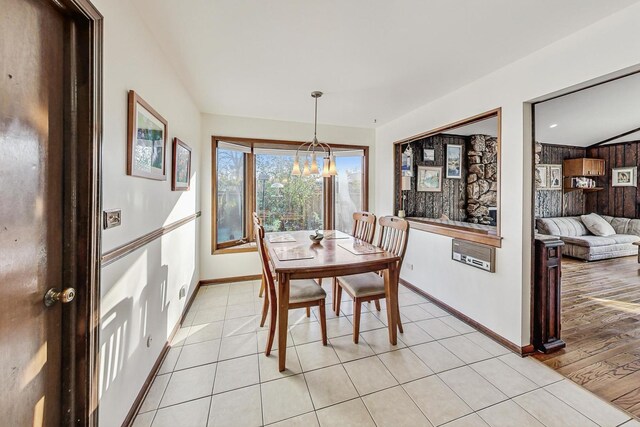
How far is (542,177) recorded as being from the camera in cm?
560

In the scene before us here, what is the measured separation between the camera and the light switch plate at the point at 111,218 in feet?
4.08

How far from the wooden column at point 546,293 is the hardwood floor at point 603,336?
11 cm

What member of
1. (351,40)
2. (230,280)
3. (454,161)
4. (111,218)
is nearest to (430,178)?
(454,161)

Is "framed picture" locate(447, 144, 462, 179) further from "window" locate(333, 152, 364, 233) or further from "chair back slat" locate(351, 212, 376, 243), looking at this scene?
"chair back slat" locate(351, 212, 376, 243)

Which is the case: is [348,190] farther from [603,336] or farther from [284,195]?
[603,336]

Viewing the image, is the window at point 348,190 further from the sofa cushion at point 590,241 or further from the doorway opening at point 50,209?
the sofa cushion at point 590,241

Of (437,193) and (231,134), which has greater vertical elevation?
(231,134)

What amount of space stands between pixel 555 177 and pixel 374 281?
5870 millimetres

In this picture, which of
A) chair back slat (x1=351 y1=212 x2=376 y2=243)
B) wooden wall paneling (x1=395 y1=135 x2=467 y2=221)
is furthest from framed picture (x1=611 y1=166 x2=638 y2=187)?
chair back slat (x1=351 y1=212 x2=376 y2=243)

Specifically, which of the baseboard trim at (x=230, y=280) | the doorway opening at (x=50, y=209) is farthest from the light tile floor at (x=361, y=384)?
the baseboard trim at (x=230, y=280)

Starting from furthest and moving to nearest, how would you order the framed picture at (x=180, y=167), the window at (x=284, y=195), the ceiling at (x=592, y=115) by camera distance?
1. the window at (x=284, y=195)
2. the ceiling at (x=592, y=115)
3. the framed picture at (x=180, y=167)

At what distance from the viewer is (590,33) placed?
173cm

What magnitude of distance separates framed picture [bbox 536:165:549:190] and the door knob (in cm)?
730

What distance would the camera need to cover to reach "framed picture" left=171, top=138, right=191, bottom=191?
7.82ft
